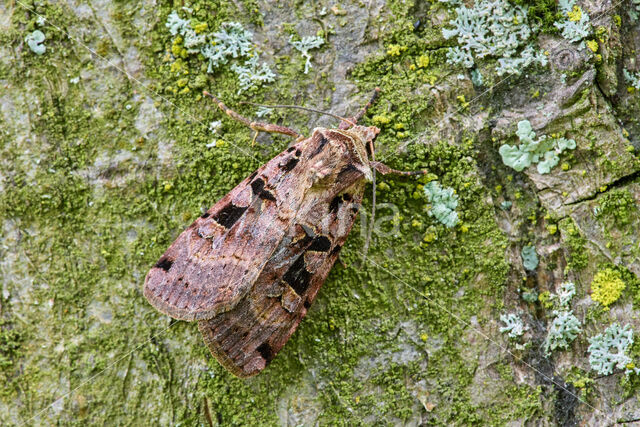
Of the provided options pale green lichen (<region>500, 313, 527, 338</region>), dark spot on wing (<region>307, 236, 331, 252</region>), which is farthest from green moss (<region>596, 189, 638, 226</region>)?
dark spot on wing (<region>307, 236, 331, 252</region>)

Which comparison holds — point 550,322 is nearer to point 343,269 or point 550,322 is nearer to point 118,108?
point 343,269

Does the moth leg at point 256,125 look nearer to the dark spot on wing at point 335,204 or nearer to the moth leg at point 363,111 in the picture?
the moth leg at point 363,111

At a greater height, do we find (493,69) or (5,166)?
(5,166)

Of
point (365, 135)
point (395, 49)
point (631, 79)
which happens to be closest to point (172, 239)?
point (365, 135)

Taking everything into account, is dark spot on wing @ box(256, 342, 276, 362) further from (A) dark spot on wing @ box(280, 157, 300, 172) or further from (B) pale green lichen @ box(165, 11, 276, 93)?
(B) pale green lichen @ box(165, 11, 276, 93)

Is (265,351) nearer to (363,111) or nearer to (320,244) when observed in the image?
(320,244)

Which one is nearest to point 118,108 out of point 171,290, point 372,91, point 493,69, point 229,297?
point 171,290
